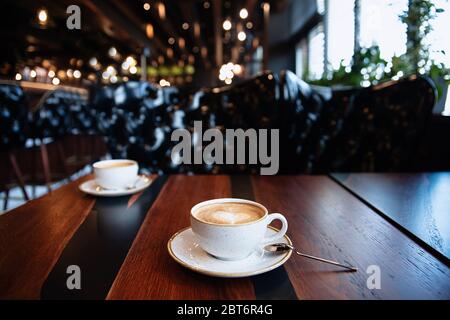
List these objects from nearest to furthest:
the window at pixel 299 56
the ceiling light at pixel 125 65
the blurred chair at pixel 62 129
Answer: the blurred chair at pixel 62 129 → the window at pixel 299 56 → the ceiling light at pixel 125 65

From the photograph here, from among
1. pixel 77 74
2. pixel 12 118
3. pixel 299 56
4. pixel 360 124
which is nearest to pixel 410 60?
pixel 360 124

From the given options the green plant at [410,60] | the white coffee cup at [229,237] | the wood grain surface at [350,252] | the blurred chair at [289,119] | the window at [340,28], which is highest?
the window at [340,28]

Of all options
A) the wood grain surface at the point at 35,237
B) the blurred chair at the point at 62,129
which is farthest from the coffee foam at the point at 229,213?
the blurred chair at the point at 62,129

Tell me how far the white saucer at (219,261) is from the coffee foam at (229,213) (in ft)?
0.20

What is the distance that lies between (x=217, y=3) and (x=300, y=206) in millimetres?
6078

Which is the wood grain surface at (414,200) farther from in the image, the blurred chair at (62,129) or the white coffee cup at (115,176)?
the blurred chair at (62,129)

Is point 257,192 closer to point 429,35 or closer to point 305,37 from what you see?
point 429,35

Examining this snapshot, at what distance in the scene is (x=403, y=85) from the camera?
1887mm

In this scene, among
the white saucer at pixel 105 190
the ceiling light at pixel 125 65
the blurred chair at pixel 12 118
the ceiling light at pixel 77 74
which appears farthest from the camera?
the ceiling light at pixel 77 74

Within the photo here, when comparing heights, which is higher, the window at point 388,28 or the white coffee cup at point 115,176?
→ the window at point 388,28

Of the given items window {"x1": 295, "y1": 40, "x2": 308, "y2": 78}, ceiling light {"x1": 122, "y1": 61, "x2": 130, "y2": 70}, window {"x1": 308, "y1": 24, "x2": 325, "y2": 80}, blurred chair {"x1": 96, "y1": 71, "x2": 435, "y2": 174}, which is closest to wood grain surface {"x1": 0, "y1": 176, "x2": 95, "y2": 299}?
blurred chair {"x1": 96, "y1": 71, "x2": 435, "y2": 174}

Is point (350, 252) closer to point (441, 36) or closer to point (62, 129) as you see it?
point (441, 36)

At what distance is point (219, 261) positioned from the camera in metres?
0.56

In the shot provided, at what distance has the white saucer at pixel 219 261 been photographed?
19.9 inches
